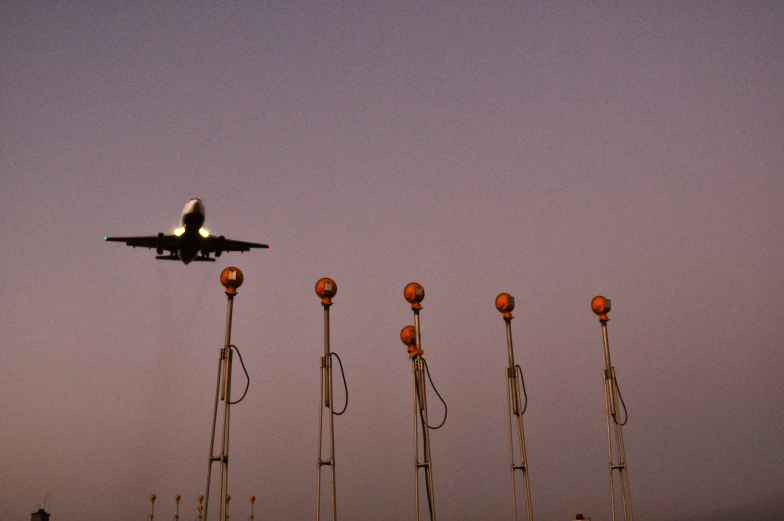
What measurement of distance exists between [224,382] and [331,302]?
149 centimetres

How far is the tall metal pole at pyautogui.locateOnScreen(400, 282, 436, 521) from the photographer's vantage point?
771cm

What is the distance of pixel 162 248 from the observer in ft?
123

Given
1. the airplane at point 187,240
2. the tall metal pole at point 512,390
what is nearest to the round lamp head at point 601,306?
the tall metal pole at point 512,390

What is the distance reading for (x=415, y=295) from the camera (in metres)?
8.42

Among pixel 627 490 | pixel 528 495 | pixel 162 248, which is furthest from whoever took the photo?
pixel 162 248

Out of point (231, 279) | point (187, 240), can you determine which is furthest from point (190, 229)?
point (231, 279)

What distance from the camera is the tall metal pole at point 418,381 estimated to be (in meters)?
7.71

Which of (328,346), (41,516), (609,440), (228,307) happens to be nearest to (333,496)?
(328,346)

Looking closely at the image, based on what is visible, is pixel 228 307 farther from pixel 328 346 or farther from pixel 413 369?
pixel 413 369

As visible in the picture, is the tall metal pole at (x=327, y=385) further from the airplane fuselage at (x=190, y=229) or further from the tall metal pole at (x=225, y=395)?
the airplane fuselage at (x=190, y=229)

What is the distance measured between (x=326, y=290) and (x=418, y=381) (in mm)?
1492

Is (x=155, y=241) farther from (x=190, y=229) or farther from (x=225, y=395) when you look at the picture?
(x=225, y=395)

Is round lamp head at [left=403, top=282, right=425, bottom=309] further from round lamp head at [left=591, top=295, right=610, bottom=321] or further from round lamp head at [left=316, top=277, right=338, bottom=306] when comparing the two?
round lamp head at [left=591, top=295, right=610, bottom=321]

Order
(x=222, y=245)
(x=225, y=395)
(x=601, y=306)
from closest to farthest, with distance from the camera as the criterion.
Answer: (x=225, y=395) → (x=601, y=306) → (x=222, y=245)
